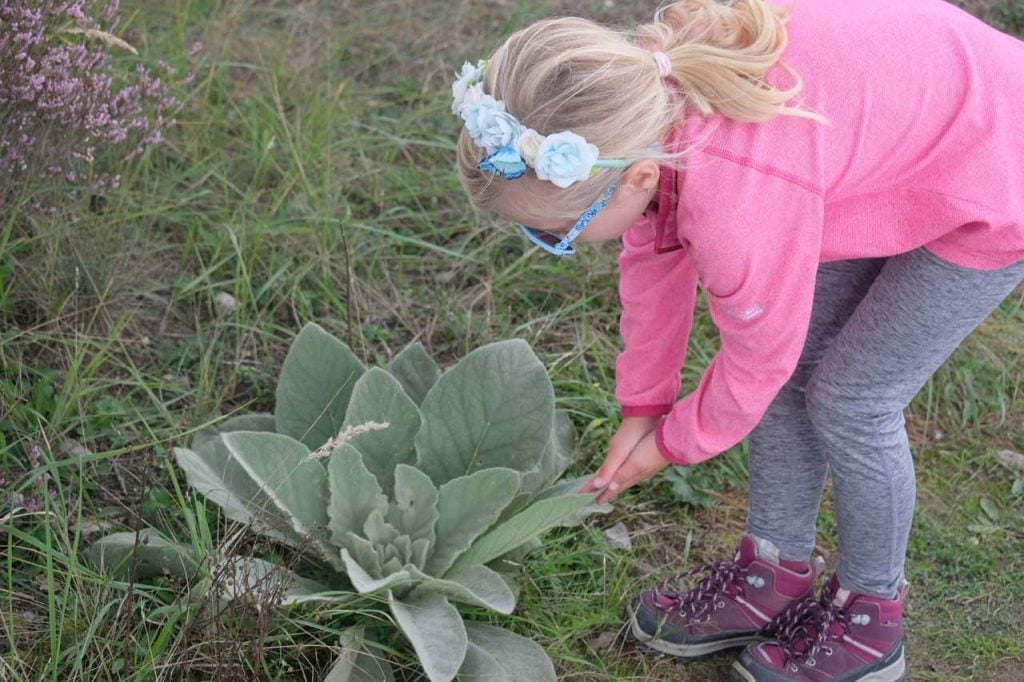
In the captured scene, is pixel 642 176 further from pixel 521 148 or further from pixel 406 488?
pixel 406 488

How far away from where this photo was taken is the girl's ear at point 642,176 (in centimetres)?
152

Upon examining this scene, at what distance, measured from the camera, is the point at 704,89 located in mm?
1526

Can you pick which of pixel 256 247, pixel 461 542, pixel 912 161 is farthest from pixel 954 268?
pixel 256 247

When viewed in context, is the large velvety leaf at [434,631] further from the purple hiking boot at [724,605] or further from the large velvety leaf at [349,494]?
the purple hiking boot at [724,605]

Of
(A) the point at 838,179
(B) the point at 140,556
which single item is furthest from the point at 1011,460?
(B) the point at 140,556

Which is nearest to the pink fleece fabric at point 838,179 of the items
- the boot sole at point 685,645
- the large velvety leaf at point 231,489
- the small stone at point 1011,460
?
the boot sole at point 685,645

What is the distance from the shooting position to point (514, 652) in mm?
1856

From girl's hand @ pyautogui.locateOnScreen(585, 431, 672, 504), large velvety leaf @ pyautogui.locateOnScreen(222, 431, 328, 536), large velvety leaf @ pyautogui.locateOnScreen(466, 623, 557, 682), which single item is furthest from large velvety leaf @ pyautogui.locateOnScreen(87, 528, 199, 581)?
girl's hand @ pyautogui.locateOnScreen(585, 431, 672, 504)

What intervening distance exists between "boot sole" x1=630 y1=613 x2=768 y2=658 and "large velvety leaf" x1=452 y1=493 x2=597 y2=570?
0.31m

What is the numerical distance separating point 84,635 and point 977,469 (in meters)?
1.92

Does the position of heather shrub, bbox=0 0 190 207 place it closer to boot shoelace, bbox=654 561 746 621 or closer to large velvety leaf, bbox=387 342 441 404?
large velvety leaf, bbox=387 342 441 404

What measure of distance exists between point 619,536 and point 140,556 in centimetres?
93

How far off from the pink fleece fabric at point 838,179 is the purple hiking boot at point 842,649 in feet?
1.58

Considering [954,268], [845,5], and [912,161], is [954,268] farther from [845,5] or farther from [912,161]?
[845,5]
